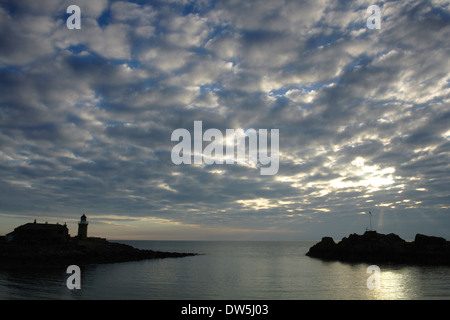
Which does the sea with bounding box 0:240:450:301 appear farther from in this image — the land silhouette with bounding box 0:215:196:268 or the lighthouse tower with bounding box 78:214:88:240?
the lighthouse tower with bounding box 78:214:88:240

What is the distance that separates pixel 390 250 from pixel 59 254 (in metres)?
93.1

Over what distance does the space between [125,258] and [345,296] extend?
67698 mm

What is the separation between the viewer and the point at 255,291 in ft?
143

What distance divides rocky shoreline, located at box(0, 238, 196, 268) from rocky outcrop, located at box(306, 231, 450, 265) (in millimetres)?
69697

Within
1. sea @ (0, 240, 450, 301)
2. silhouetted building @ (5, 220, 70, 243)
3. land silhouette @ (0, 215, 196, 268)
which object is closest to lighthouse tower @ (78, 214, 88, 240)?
land silhouette @ (0, 215, 196, 268)

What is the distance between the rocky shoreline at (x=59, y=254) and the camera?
64250mm

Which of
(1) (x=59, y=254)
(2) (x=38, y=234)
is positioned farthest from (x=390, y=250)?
(2) (x=38, y=234)

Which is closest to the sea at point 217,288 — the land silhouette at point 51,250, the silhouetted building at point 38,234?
the land silhouette at point 51,250

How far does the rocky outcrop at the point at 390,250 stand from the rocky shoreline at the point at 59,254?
69697mm

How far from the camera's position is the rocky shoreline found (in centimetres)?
6425

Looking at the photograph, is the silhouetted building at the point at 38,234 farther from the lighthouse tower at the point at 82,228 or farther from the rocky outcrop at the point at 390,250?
the rocky outcrop at the point at 390,250
